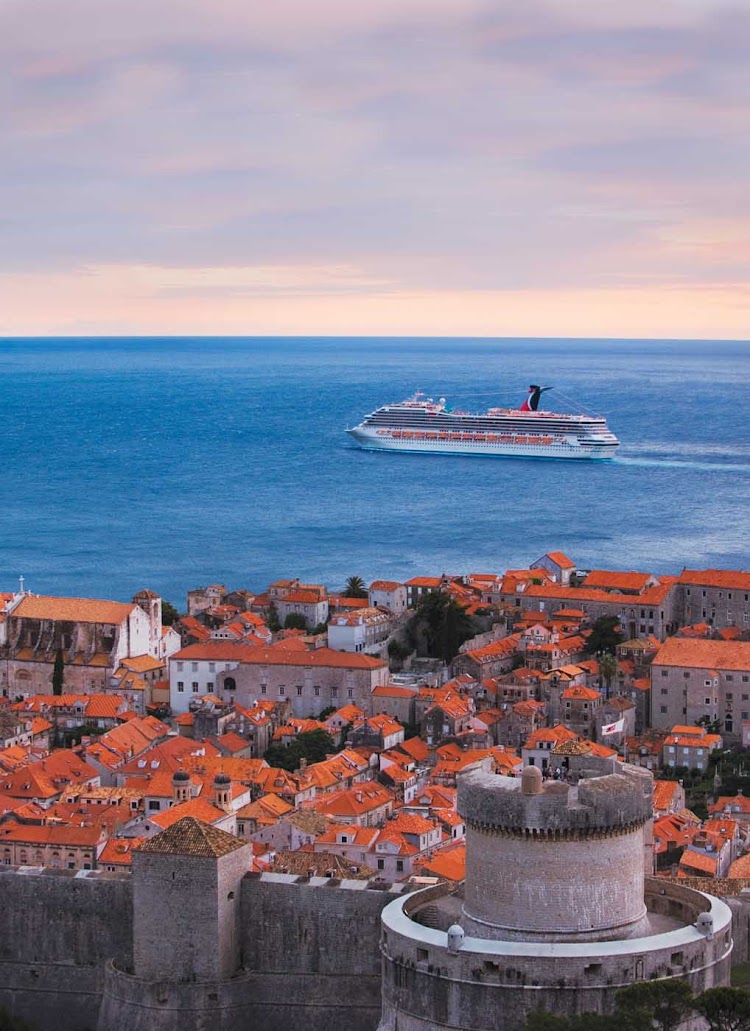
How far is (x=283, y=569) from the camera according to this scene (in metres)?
88.5

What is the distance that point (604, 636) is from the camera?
58.9 m

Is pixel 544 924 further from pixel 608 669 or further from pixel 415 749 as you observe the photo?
pixel 608 669

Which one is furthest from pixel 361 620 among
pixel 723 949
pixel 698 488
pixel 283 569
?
pixel 698 488

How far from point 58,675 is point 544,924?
36.9m

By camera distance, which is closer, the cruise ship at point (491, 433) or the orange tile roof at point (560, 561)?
the orange tile roof at point (560, 561)

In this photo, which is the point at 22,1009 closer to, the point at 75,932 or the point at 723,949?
the point at 75,932

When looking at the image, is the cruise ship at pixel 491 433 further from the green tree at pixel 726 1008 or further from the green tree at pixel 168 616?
the green tree at pixel 726 1008

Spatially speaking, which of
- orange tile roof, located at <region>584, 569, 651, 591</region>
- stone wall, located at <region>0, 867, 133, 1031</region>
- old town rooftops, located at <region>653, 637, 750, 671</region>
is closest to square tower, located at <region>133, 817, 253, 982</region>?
stone wall, located at <region>0, 867, 133, 1031</region>

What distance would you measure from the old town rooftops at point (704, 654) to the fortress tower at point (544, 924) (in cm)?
3038

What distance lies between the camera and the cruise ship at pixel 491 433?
145 meters

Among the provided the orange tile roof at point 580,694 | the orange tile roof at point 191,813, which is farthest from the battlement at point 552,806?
the orange tile roof at point 580,694

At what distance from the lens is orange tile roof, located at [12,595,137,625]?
5853 centimetres

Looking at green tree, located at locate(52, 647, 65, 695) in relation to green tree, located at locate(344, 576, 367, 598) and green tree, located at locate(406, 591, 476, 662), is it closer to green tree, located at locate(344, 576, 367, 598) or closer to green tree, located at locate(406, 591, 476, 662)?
green tree, located at locate(406, 591, 476, 662)

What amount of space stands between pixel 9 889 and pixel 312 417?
153702mm
